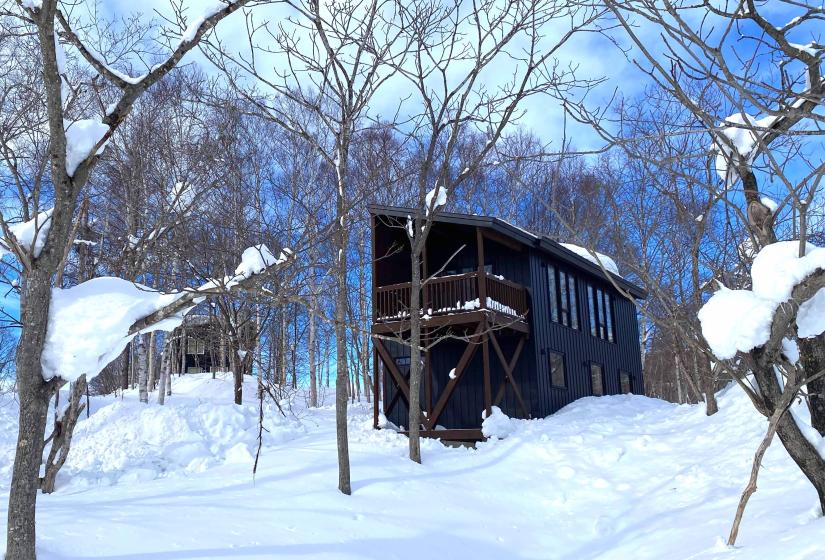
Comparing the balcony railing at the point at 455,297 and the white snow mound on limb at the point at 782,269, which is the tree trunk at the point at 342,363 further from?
the balcony railing at the point at 455,297

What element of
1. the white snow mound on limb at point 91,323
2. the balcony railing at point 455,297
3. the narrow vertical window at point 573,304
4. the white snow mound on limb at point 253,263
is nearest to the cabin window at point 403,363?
the balcony railing at point 455,297

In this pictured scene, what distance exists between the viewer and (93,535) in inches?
241

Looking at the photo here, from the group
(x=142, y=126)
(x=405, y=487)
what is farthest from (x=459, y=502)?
(x=142, y=126)

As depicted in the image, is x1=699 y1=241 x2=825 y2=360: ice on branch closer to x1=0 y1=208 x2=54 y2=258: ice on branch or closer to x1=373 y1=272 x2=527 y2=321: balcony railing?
x1=0 y1=208 x2=54 y2=258: ice on branch

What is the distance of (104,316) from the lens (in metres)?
5.33

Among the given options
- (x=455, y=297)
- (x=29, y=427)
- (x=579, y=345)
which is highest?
(x=455, y=297)

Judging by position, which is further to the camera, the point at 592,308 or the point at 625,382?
the point at 625,382

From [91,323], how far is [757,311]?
202 inches

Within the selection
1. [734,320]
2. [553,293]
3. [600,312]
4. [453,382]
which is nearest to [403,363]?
[453,382]

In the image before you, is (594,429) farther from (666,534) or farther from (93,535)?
(93,535)

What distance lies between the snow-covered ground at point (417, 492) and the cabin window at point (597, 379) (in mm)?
4494

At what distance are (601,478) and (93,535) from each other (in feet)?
27.8

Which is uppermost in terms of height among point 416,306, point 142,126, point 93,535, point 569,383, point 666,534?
point 142,126

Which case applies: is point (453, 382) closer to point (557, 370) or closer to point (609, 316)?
point (557, 370)
